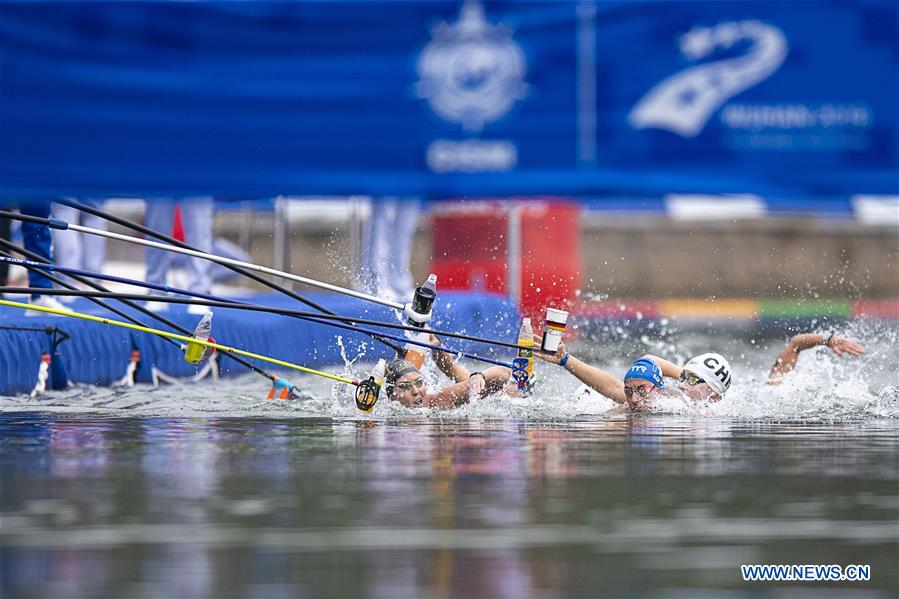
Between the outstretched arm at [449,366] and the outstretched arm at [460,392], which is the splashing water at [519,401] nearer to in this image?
the outstretched arm at [460,392]

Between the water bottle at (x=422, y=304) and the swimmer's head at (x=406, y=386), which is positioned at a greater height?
the water bottle at (x=422, y=304)

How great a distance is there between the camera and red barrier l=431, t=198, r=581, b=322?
23000mm

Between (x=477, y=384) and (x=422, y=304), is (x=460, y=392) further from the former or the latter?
(x=422, y=304)

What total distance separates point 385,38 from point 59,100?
3.64 ft

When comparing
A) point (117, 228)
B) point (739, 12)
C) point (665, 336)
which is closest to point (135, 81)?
point (739, 12)

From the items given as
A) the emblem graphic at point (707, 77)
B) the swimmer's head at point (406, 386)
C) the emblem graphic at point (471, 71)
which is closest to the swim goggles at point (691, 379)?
the swimmer's head at point (406, 386)

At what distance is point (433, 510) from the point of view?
6031mm

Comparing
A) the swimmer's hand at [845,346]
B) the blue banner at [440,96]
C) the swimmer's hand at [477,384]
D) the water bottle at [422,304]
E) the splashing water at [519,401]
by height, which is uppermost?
the blue banner at [440,96]

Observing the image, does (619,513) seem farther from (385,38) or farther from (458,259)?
(458,259)

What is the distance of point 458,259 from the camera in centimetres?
2347

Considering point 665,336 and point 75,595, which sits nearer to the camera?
point 75,595

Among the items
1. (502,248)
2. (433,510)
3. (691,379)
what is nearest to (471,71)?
(433,510)

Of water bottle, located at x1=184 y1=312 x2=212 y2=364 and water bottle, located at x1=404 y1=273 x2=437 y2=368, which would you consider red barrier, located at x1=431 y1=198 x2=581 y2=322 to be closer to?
water bottle, located at x1=184 y1=312 x2=212 y2=364

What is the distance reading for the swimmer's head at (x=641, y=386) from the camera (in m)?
10.9
